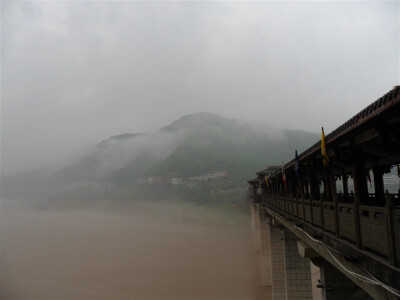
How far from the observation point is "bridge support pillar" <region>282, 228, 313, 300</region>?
14.5 metres

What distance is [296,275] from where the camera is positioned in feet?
48.0

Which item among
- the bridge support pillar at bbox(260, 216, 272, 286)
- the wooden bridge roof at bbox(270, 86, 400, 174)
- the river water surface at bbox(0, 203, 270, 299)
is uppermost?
the wooden bridge roof at bbox(270, 86, 400, 174)

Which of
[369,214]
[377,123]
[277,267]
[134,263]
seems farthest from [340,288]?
[134,263]

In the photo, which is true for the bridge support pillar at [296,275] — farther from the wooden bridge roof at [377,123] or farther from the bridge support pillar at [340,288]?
the wooden bridge roof at [377,123]

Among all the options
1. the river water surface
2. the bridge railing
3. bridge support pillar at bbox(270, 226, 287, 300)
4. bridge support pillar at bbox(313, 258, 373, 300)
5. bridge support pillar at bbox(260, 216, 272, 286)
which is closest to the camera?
the bridge railing

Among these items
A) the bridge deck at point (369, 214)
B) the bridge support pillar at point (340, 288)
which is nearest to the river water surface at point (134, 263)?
the bridge support pillar at point (340, 288)

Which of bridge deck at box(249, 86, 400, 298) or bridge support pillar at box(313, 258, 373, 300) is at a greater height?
bridge deck at box(249, 86, 400, 298)

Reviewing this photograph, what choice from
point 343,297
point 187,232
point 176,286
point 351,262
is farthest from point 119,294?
point 187,232

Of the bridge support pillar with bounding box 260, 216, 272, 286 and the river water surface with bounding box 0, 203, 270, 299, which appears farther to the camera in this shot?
the river water surface with bounding box 0, 203, 270, 299

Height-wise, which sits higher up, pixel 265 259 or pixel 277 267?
pixel 277 267

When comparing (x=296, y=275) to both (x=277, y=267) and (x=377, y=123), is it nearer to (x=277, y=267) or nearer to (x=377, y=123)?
(x=277, y=267)

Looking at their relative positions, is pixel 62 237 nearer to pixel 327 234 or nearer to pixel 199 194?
pixel 199 194

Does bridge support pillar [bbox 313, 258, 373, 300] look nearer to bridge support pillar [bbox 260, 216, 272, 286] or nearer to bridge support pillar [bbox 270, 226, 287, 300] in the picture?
bridge support pillar [bbox 270, 226, 287, 300]

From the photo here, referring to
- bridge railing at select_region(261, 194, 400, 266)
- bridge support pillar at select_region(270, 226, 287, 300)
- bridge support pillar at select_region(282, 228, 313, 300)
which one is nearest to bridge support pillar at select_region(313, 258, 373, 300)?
bridge railing at select_region(261, 194, 400, 266)
